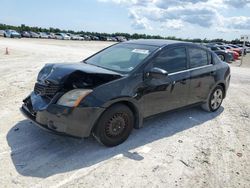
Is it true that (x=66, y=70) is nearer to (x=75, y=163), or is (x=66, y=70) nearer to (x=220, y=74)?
(x=75, y=163)

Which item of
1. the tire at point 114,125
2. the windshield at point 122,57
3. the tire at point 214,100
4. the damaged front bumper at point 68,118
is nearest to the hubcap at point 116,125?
the tire at point 114,125

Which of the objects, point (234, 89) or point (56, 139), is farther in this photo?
point (234, 89)

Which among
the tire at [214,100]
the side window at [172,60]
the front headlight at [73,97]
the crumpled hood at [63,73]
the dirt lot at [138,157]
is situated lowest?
the dirt lot at [138,157]

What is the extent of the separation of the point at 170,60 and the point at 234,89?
5.31 m

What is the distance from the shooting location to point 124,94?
13.6ft

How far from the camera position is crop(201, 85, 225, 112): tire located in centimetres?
623

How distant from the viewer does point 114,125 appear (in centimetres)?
418

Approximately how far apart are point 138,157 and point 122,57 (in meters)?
1.94

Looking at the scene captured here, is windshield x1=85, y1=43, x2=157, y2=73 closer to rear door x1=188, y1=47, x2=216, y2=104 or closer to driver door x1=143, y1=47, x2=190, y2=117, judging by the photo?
driver door x1=143, y1=47, x2=190, y2=117

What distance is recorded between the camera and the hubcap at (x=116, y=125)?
4125 mm

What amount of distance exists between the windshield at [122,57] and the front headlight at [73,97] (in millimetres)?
895

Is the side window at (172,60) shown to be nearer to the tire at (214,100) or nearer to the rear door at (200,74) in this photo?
the rear door at (200,74)

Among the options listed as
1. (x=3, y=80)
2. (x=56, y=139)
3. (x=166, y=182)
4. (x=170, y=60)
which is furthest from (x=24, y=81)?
(x=166, y=182)

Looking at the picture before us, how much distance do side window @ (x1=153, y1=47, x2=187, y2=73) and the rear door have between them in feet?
0.77
